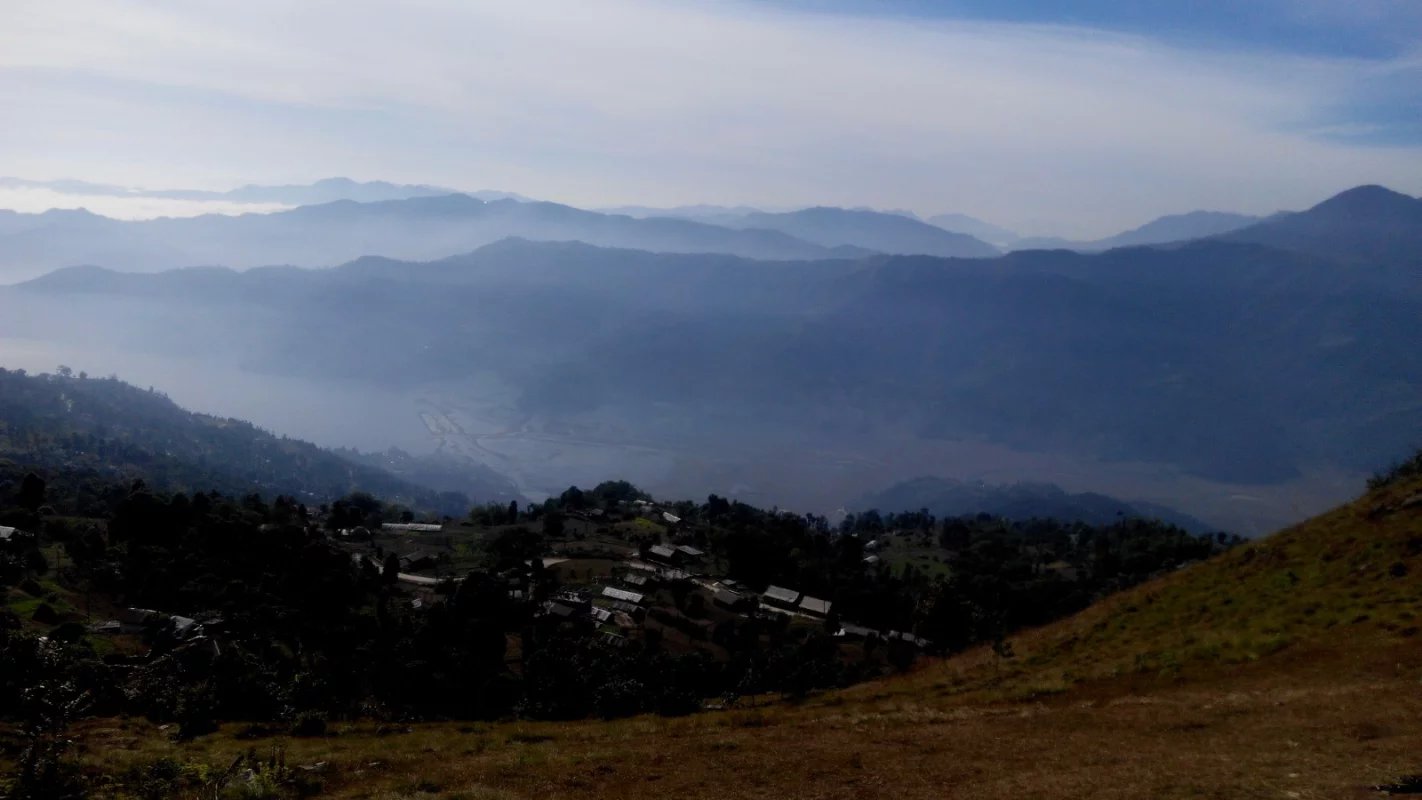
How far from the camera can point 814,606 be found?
47562 mm

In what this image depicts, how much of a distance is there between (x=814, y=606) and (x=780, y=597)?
1.96 metres

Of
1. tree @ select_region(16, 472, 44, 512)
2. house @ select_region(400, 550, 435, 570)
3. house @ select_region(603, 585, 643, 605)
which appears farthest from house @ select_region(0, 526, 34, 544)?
house @ select_region(603, 585, 643, 605)

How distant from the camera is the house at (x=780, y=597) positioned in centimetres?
4762

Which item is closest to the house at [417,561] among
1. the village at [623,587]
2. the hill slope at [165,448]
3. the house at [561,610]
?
the village at [623,587]

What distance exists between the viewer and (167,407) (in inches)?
6678

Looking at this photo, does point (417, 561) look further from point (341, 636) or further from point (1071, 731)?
point (1071, 731)

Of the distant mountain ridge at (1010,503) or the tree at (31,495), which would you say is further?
the distant mountain ridge at (1010,503)

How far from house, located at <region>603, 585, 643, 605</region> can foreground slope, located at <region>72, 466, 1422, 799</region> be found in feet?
76.2

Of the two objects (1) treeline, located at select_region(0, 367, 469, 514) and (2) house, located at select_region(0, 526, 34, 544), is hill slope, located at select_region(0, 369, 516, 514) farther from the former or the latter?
(2) house, located at select_region(0, 526, 34, 544)

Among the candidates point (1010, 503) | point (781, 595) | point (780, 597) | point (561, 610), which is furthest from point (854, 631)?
point (1010, 503)

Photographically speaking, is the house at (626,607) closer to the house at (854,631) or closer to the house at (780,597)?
the house at (854,631)

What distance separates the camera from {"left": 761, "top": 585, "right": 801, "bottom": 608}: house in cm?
4762

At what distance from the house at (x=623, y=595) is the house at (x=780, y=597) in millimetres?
9003

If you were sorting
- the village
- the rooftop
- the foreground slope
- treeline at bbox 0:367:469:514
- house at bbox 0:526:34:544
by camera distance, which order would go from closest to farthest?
the foreground slope < house at bbox 0:526:34:544 < the village < the rooftop < treeline at bbox 0:367:469:514
